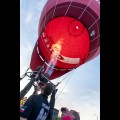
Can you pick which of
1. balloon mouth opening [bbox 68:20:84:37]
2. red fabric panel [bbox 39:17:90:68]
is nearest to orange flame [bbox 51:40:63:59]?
red fabric panel [bbox 39:17:90:68]

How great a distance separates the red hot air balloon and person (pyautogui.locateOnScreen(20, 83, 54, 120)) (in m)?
5.51

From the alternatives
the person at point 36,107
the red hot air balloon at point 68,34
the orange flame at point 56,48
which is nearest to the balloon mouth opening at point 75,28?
the red hot air balloon at point 68,34

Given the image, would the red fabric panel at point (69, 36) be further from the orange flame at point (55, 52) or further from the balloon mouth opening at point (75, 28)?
the orange flame at point (55, 52)

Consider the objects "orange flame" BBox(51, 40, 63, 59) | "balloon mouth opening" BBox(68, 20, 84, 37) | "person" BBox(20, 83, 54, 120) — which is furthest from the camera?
"orange flame" BBox(51, 40, 63, 59)

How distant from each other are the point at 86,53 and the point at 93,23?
4.16 feet

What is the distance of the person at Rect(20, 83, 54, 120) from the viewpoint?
130 inches

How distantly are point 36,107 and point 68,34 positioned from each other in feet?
20.3

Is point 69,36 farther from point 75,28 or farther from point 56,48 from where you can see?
point 56,48

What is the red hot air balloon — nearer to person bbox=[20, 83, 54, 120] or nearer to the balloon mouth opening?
the balloon mouth opening
